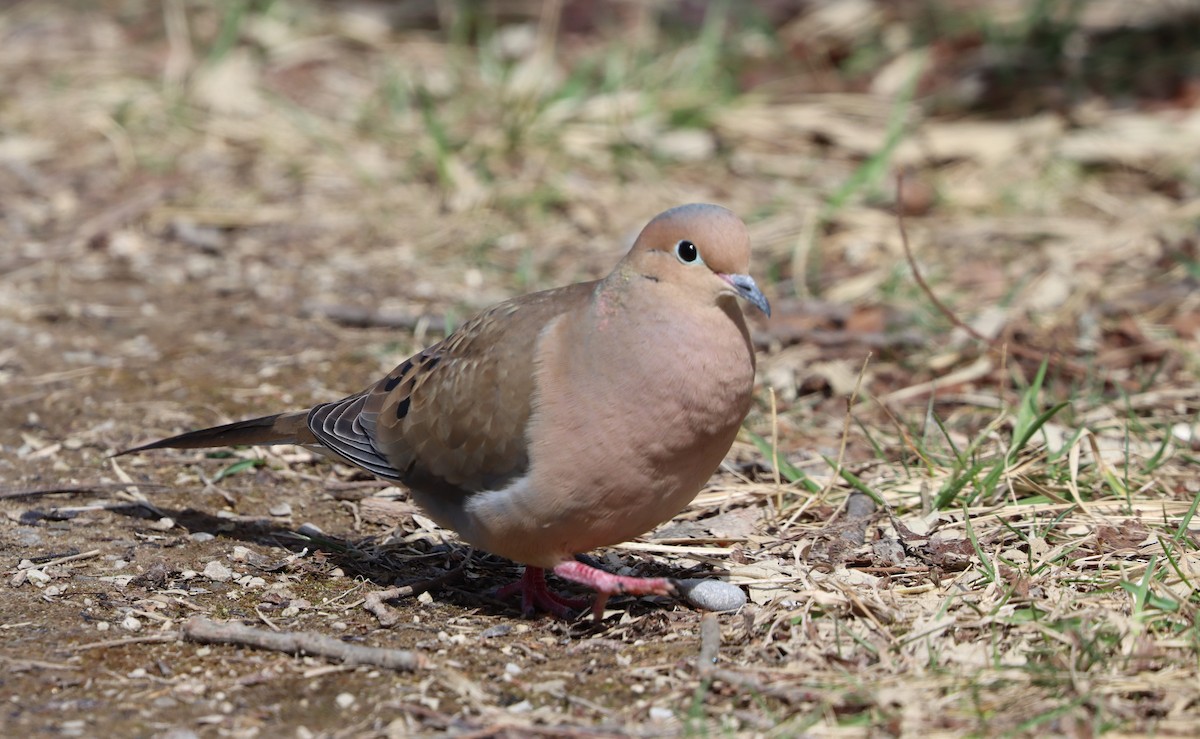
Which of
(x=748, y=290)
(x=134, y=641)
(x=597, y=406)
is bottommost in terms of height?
(x=134, y=641)

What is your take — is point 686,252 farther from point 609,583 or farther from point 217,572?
point 217,572

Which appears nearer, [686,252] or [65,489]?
[686,252]

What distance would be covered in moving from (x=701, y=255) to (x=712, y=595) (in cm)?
88

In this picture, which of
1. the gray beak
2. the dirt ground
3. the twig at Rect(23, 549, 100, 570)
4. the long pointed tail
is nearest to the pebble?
the dirt ground

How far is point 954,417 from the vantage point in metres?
4.92

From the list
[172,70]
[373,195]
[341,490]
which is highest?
[172,70]

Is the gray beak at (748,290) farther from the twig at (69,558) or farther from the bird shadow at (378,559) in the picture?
the twig at (69,558)

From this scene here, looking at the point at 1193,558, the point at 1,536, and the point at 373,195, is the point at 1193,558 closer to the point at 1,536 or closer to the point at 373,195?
the point at 1,536

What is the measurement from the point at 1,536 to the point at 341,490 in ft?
3.39

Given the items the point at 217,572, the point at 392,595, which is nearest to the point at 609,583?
the point at 392,595

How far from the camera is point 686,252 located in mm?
3377

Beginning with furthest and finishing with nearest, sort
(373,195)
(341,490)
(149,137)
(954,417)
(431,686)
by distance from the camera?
(149,137) < (373,195) < (954,417) < (341,490) < (431,686)

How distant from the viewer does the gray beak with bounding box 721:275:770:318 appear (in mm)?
3229

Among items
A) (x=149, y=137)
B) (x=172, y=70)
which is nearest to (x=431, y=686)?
(x=149, y=137)
